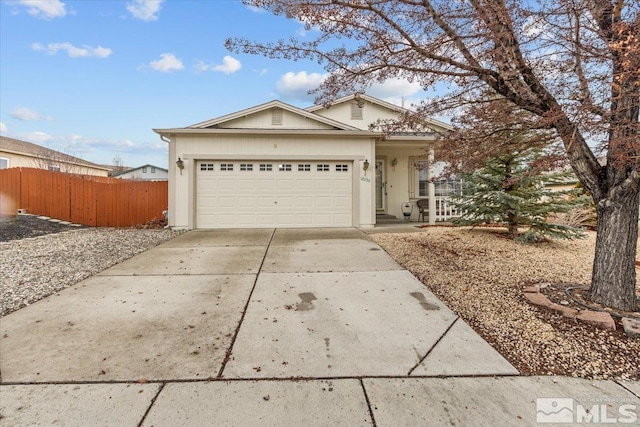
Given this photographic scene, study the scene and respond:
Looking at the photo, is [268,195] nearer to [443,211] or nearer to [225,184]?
[225,184]

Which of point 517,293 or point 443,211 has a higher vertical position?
point 443,211

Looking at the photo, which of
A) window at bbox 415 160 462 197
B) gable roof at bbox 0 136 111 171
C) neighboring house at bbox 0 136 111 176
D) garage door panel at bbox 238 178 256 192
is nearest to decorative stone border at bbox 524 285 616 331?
window at bbox 415 160 462 197

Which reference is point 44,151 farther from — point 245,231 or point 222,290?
point 222,290

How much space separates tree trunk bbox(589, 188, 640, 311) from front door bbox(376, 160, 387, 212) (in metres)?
8.85

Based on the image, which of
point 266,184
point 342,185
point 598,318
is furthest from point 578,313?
point 266,184

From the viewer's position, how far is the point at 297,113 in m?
9.98

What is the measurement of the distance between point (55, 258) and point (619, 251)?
866cm

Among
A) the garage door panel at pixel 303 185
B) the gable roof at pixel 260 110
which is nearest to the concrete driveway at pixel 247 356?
the garage door panel at pixel 303 185

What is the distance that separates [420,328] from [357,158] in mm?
7493

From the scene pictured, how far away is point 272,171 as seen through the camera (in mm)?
9930

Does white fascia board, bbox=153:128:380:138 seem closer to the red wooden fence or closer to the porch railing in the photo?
the red wooden fence

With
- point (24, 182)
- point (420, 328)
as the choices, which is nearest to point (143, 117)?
point (24, 182)

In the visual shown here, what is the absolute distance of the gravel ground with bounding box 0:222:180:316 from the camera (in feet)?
13.6

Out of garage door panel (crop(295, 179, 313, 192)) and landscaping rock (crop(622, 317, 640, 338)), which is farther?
garage door panel (crop(295, 179, 313, 192))
